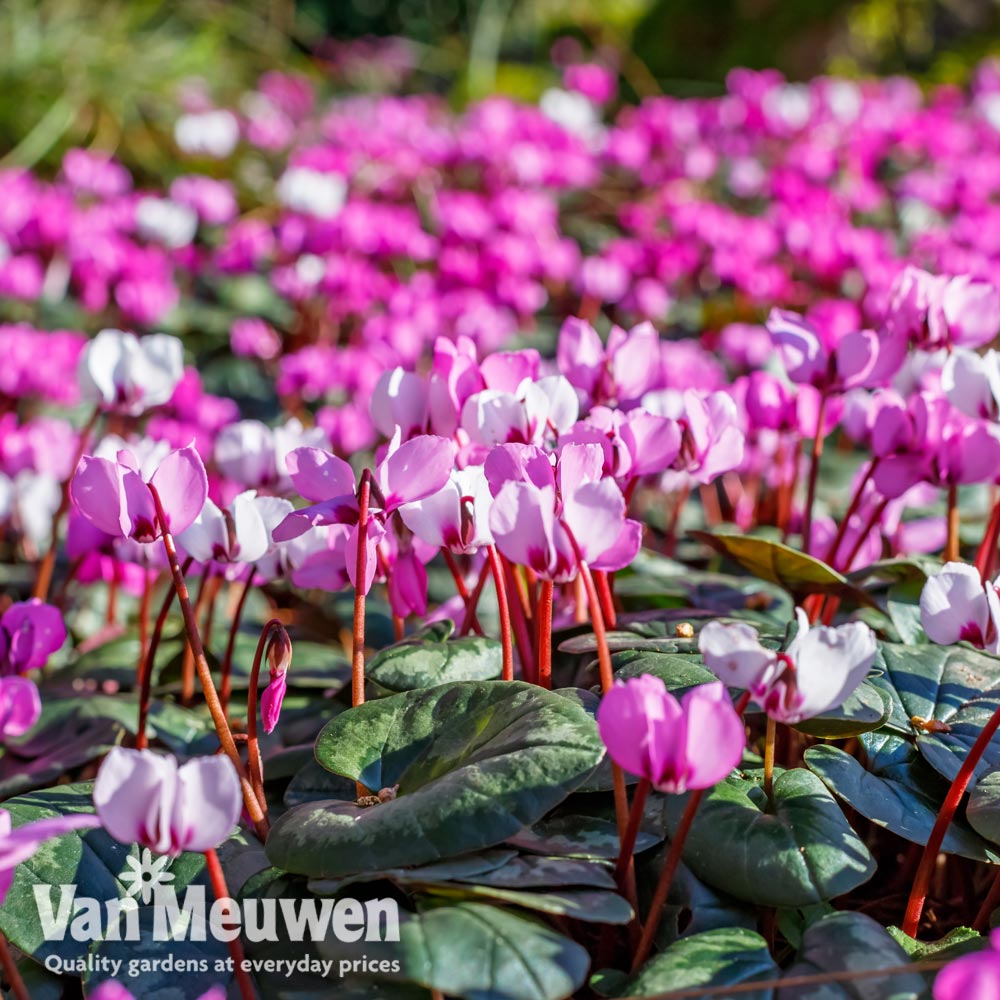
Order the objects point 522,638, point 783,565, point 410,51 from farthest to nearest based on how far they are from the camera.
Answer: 1. point 410,51
2. point 783,565
3. point 522,638

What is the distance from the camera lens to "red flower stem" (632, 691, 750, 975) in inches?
34.4

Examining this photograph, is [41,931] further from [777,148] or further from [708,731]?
[777,148]

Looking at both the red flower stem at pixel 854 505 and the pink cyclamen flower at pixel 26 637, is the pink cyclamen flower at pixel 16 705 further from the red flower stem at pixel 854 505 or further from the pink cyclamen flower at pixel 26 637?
the red flower stem at pixel 854 505

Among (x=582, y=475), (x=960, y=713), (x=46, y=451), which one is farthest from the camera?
(x=46, y=451)

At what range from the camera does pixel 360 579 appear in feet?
3.45

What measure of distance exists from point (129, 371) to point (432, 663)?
2.30 ft

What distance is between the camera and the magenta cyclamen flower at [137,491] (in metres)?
0.99

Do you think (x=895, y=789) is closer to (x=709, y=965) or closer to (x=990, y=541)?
(x=709, y=965)

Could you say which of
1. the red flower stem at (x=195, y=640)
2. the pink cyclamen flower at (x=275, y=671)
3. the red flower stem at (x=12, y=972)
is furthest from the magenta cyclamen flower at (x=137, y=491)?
the red flower stem at (x=12, y=972)

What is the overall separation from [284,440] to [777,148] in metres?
3.37

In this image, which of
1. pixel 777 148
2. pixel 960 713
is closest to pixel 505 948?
pixel 960 713

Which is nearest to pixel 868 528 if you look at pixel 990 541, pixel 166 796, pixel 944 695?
pixel 990 541

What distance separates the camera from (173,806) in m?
0.80

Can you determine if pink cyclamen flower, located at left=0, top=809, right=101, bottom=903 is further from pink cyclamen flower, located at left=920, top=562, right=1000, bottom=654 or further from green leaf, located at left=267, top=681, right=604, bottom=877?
pink cyclamen flower, located at left=920, top=562, right=1000, bottom=654
